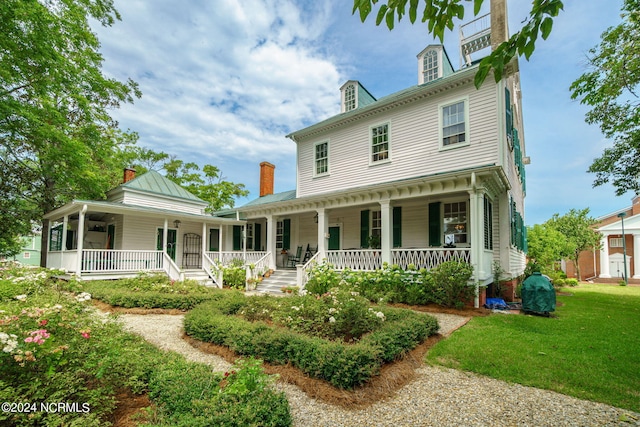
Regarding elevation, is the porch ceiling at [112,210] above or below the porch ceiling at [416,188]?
below

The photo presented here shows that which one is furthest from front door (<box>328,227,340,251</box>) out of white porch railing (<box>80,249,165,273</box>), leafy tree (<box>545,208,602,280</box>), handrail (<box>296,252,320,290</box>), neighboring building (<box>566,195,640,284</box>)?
neighboring building (<box>566,195,640,284</box>)

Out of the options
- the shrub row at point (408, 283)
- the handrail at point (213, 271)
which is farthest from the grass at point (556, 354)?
the handrail at point (213, 271)

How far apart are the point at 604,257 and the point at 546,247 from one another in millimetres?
9153

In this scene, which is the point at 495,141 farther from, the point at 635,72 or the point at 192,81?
the point at 192,81

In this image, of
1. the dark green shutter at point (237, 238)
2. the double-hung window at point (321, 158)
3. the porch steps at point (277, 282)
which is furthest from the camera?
the dark green shutter at point (237, 238)

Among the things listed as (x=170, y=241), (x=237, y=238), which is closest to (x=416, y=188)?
(x=237, y=238)

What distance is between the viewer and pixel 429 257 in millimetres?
9492

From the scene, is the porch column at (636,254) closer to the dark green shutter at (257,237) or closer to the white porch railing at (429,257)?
the white porch railing at (429,257)

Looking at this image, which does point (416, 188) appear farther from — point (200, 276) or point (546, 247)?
point (546, 247)

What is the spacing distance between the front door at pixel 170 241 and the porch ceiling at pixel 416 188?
7.04 meters

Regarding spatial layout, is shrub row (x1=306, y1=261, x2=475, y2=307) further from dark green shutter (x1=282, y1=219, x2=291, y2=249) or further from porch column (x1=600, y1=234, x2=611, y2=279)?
porch column (x1=600, y1=234, x2=611, y2=279)

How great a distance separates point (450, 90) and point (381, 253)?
20.5 feet

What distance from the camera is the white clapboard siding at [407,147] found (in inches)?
392

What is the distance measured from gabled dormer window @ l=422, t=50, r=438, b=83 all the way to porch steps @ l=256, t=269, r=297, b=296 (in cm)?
977
